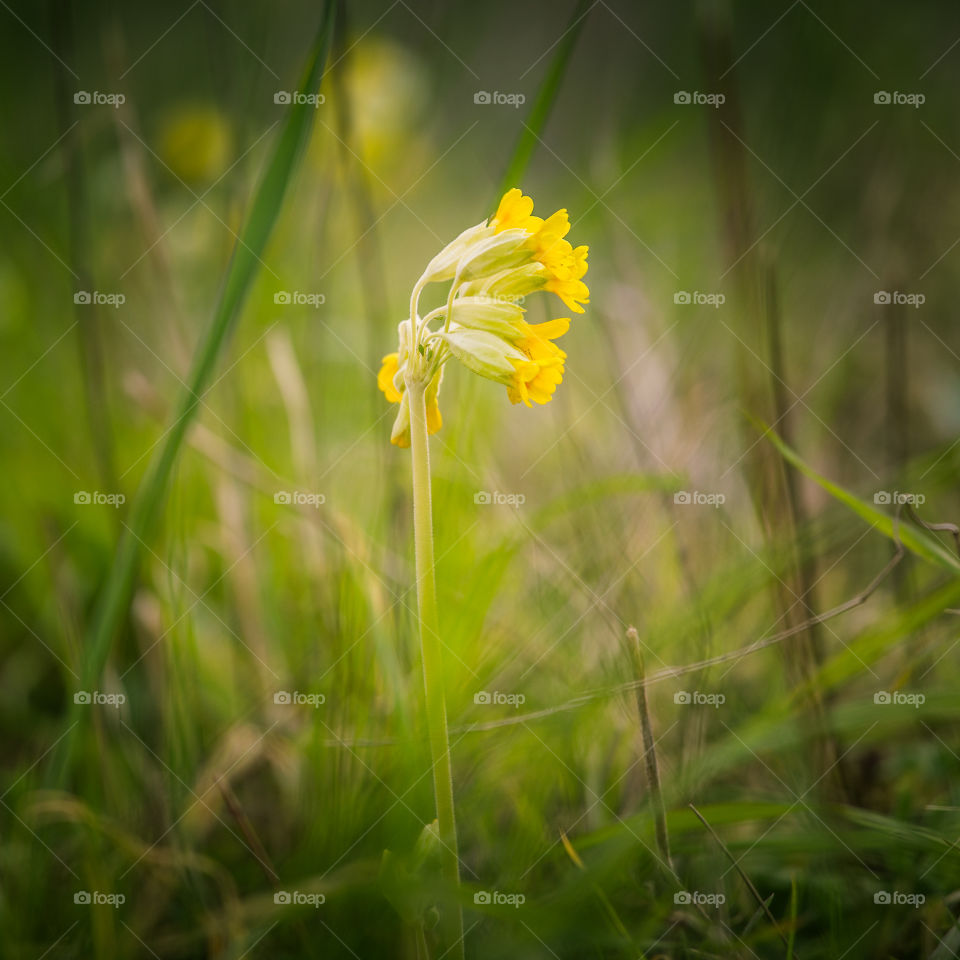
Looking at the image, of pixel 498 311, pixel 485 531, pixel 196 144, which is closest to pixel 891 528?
pixel 498 311

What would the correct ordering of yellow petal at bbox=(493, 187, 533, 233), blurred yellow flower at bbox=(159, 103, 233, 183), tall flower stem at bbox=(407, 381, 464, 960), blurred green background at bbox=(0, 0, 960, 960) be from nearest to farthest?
tall flower stem at bbox=(407, 381, 464, 960) < yellow petal at bbox=(493, 187, 533, 233) < blurred green background at bbox=(0, 0, 960, 960) < blurred yellow flower at bbox=(159, 103, 233, 183)

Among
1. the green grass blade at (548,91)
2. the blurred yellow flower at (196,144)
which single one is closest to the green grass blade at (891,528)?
the green grass blade at (548,91)

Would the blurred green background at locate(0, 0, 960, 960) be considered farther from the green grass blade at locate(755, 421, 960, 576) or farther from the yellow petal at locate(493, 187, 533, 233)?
the yellow petal at locate(493, 187, 533, 233)

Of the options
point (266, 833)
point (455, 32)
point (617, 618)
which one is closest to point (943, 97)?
point (455, 32)

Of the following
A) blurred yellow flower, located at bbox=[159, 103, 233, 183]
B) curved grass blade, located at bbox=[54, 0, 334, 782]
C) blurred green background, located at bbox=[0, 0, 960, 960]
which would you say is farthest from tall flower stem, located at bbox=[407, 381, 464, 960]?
blurred yellow flower, located at bbox=[159, 103, 233, 183]

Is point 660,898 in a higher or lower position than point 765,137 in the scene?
lower

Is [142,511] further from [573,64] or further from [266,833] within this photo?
[573,64]
